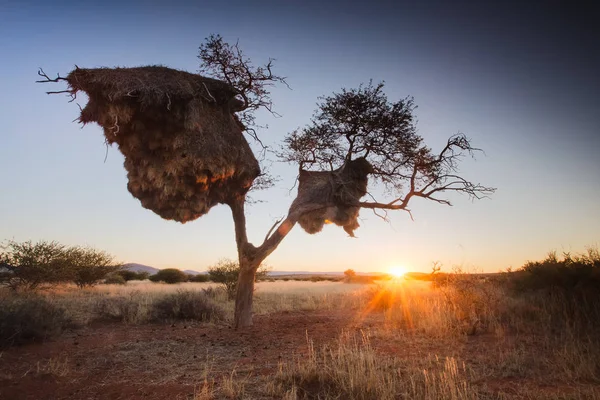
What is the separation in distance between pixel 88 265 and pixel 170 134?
1981cm

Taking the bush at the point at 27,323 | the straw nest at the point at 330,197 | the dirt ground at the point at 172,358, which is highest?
the straw nest at the point at 330,197

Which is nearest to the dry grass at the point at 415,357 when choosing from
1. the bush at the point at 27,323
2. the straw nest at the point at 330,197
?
the bush at the point at 27,323

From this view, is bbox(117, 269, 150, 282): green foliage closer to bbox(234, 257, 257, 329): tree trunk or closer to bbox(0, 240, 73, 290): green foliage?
bbox(0, 240, 73, 290): green foliage

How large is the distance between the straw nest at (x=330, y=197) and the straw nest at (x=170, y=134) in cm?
236

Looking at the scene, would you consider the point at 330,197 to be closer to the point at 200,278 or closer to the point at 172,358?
the point at 172,358

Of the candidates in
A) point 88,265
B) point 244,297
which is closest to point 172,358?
point 244,297

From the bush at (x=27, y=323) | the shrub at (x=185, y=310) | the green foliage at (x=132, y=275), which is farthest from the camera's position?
the green foliage at (x=132, y=275)

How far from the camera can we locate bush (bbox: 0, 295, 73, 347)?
8.76 meters

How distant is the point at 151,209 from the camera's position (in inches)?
457

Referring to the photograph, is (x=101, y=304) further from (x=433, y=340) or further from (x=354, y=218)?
(x=433, y=340)

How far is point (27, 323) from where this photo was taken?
9117mm

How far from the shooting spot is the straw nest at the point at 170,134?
9695mm

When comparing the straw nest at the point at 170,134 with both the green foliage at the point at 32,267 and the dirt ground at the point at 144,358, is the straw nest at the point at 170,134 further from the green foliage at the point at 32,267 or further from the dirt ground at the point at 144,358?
the green foliage at the point at 32,267

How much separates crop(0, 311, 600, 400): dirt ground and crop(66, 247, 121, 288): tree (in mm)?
14850
